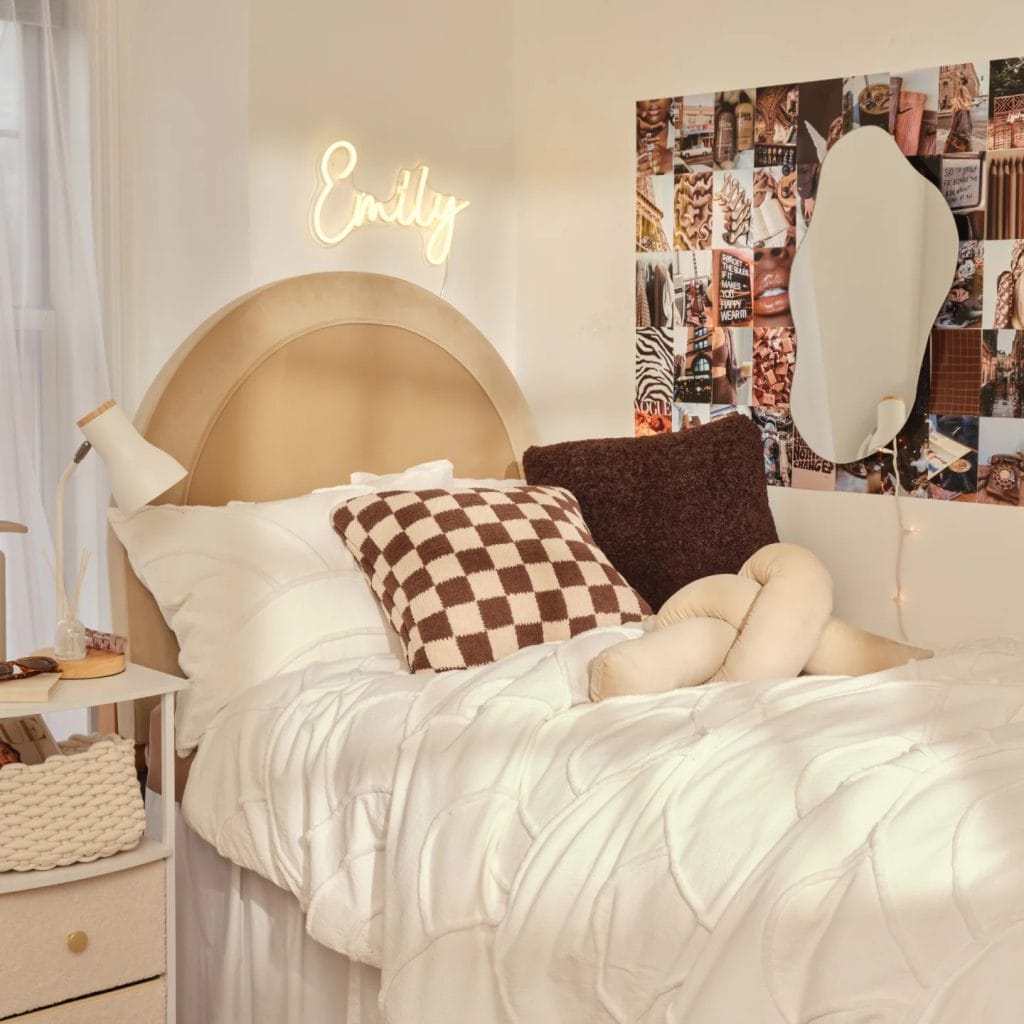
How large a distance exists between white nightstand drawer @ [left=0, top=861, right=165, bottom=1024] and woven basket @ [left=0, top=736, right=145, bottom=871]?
4 centimetres

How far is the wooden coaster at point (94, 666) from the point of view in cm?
194

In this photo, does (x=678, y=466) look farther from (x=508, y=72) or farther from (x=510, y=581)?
(x=508, y=72)

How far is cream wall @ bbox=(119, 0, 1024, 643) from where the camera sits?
2.46 meters

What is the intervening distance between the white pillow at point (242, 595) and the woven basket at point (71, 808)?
0.24 metres

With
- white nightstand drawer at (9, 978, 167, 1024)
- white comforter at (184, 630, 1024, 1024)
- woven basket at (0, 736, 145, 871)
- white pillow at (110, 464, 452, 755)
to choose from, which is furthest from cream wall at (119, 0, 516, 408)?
white nightstand drawer at (9, 978, 167, 1024)

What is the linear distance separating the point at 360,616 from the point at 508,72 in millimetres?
1583

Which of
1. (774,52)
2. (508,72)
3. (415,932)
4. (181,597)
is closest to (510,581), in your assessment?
(181,597)

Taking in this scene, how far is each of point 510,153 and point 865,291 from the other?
1016 mm

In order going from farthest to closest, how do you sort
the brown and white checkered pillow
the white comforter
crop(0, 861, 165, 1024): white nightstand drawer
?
the brown and white checkered pillow, crop(0, 861, 165, 1024): white nightstand drawer, the white comforter

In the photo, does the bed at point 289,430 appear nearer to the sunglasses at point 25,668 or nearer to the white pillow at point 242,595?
the white pillow at point 242,595

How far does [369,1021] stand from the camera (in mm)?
1836

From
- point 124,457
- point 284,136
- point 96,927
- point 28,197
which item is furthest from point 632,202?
point 96,927

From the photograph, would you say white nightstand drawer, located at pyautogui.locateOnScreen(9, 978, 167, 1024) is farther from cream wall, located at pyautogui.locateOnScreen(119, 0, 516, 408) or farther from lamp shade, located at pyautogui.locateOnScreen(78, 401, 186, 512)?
cream wall, located at pyautogui.locateOnScreen(119, 0, 516, 408)

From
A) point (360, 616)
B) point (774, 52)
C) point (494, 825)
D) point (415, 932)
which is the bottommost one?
point (415, 932)
